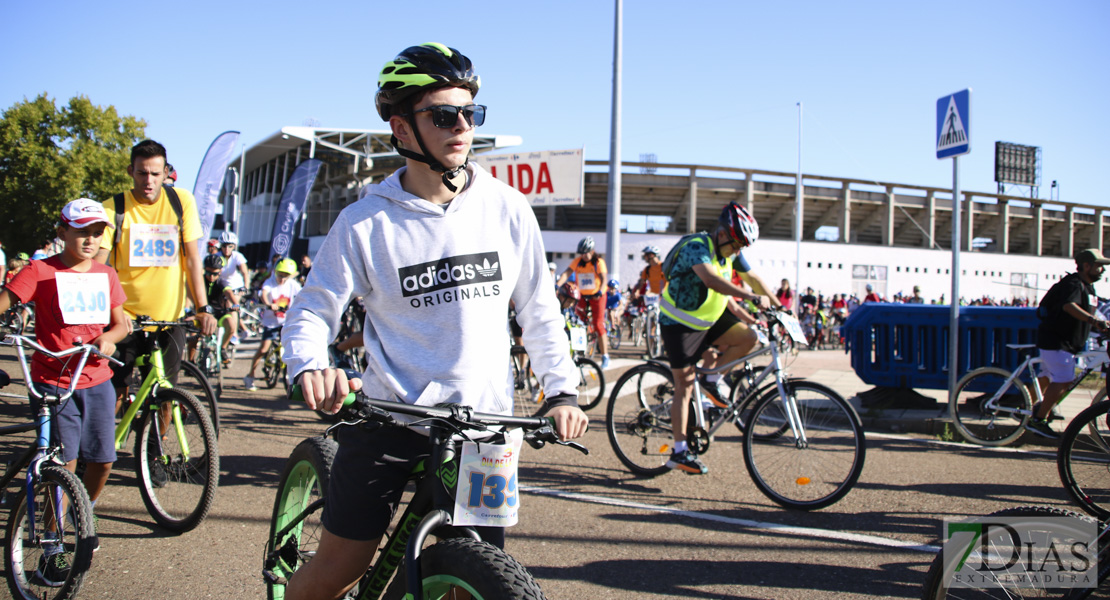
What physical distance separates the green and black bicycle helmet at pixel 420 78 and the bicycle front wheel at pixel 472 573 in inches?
38.0

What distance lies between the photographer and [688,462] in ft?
16.8

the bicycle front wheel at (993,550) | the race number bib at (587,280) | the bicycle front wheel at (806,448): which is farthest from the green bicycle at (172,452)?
the race number bib at (587,280)

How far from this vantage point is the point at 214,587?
329cm

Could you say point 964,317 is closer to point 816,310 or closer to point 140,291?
point 140,291

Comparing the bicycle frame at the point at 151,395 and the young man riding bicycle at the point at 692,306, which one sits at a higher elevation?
the young man riding bicycle at the point at 692,306

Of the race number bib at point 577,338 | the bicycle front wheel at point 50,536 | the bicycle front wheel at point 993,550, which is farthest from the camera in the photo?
the race number bib at point 577,338

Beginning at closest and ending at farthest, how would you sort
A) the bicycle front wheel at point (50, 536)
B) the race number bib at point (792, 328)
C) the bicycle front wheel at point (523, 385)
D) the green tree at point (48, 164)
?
the bicycle front wheel at point (50, 536) < the race number bib at point (792, 328) < the bicycle front wheel at point (523, 385) < the green tree at point (48, 164)

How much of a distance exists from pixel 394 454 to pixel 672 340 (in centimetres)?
358

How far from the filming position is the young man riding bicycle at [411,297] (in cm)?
189

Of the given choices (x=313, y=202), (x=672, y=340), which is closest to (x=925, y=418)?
(x=672, y=340)

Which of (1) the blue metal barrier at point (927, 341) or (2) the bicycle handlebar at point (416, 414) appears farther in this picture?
(1) the blue metal barrier at point (927, 341)

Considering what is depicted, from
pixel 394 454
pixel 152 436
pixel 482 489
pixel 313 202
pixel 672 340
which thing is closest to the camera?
pixel 482 489

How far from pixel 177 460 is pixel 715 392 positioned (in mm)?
3539

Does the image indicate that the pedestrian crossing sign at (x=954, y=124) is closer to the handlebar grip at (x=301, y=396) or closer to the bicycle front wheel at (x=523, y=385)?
the bicycle front wheel at (x=523, y=385)
